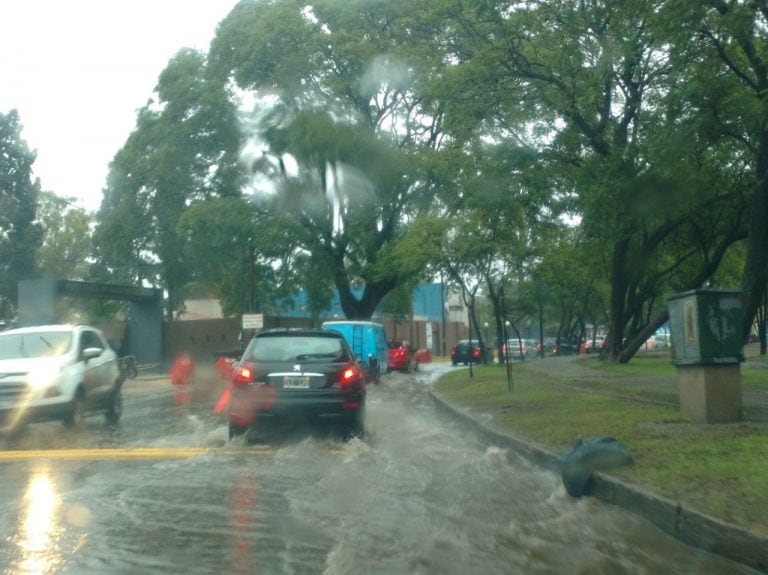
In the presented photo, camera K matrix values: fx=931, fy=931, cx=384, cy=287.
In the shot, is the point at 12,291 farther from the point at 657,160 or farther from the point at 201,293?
the point at 657,160

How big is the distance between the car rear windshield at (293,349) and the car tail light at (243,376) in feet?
0.60

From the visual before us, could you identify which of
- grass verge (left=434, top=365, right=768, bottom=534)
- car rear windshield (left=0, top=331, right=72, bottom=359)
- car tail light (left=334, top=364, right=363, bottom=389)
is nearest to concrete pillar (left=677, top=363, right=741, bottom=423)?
grass verge (left=434, top=365, right=768, bottom=534)

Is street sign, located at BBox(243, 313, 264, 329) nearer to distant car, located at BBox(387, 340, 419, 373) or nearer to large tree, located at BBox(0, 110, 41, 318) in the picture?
distant car, located at BBox(387, 340, 419, 373)

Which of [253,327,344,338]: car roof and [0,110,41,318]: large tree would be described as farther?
[0,110,41,318]: large tree

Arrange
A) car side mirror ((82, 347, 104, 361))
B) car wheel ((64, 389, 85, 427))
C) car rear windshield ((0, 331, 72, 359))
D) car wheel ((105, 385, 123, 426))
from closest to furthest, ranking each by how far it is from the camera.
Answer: car wheel ((64, 389, 85, 427)) → car rear windshield ((0, 331, 72, 359)) → car side mirror ((82, 347, 104, 361)) → car wheel ((105, 385, 123, 426))

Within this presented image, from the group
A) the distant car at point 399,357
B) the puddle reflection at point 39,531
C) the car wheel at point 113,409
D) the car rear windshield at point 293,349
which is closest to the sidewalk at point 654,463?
the car rear windshield at point 293,349

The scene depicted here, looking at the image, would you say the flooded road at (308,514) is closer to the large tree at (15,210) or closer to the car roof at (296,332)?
the car roof at (296,332)

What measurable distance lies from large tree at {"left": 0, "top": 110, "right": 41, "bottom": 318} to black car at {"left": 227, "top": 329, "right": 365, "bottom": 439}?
38.6m

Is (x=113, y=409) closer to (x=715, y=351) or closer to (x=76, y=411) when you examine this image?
(x=76, y=411)

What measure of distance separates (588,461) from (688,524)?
6.62 ft

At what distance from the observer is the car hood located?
528 inches

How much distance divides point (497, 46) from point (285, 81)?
19603mm

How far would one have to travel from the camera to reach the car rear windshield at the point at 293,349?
1222 centimetres

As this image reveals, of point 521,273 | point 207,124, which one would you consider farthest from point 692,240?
point 207,124
